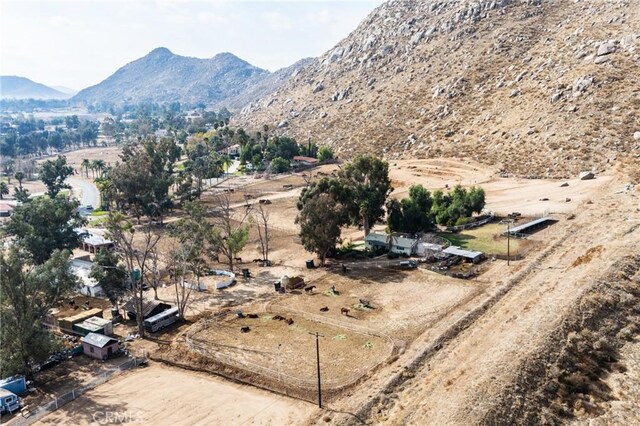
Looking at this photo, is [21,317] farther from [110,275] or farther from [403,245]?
[403,245]

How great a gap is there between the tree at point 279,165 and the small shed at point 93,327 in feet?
339

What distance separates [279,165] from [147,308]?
3987 inches

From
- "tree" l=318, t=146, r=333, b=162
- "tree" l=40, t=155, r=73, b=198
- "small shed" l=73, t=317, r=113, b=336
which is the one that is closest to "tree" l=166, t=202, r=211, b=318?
"small shed" l=73, t=317, r=113, b=336

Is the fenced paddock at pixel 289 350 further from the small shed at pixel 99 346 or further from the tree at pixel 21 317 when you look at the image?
the tree at pixel 21 317

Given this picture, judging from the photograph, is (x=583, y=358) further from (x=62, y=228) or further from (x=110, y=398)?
(x=62, y=228)

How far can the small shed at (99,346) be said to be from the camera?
49.9m

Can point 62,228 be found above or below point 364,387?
above

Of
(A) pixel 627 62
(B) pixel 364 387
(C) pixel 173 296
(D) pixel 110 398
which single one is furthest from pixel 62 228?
(A) pixel 627 62

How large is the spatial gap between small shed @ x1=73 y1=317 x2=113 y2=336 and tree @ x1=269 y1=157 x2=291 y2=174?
103386mm

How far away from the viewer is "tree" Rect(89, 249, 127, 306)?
2349 inches

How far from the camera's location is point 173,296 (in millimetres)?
66500

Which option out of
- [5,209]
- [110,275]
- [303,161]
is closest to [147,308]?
[110,275]

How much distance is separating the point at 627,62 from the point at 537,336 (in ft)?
384

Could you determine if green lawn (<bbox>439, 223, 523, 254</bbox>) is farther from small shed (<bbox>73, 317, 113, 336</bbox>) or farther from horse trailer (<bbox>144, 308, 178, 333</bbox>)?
small shed (<bbox>73, 317, 113, 336</bbox>)
